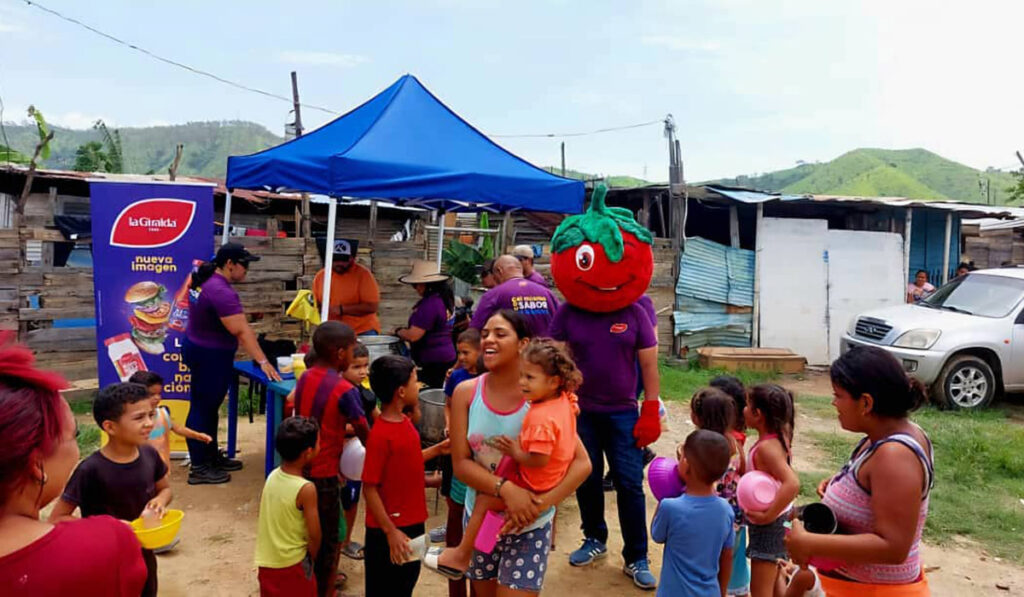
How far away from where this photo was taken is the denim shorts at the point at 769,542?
2.96 meters

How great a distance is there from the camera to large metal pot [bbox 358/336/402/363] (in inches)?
200

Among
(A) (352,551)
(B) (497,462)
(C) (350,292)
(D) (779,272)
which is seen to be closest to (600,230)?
(B) (497,462)

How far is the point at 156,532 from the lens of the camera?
8.79 feet

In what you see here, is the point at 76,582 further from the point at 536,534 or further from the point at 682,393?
the point at 682,393

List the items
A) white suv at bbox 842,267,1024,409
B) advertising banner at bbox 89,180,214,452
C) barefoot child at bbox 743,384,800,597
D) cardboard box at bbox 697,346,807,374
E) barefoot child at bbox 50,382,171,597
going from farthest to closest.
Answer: cardboard box at bbox 697,346,807,374
white suv at bbox 842,267,1024,409
advertising banner at bbox 89,180,214,452
barefoot child at bbox 743,384,800,597
barefoot child at bbox 50,382,171,597

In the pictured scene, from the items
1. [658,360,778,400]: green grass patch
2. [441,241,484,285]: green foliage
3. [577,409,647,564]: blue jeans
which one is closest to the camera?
[577,409,647,564]: blue jeans

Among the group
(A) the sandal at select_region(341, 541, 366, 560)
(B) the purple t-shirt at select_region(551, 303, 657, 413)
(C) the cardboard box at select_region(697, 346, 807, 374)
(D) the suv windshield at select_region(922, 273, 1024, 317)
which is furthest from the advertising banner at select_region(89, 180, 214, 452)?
(D) the suv windshield at select_region(922, 273, 1024, 317)

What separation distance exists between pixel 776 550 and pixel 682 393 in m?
6.05

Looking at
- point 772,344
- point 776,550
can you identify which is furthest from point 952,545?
point 772,344

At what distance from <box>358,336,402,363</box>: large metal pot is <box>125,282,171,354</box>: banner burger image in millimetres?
1820

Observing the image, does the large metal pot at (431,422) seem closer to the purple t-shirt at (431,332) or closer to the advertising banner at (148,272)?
the purple t-shirt at (431,332)

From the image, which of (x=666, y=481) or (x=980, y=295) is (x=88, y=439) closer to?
(x=666, y=481)

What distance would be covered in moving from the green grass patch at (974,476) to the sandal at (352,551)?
3487 mm

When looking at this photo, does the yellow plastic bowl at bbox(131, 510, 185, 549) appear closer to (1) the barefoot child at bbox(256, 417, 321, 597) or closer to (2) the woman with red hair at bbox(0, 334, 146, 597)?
(1) the barefoot child at bbox(256, 417, 321, 597)
